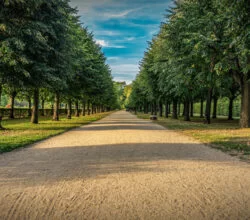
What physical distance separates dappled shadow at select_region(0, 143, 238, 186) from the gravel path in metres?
0.02

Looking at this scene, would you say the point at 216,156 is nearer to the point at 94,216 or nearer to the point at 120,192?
the point at 120,192

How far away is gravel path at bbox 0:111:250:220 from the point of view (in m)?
3.65

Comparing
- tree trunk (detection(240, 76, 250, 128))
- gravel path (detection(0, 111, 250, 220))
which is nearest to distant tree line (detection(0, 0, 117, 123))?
gravel path (detection(0, 111, 250, 220))

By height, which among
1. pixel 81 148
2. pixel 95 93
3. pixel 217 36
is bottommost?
pixel 81 148

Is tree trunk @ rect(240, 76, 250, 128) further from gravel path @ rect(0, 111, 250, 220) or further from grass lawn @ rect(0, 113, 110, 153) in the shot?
grass lawn @ rect(0, 113, 110, 153)

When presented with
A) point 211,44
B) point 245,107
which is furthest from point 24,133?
point 245,107

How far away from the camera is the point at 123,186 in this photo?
4773mm

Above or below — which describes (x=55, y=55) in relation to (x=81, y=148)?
above

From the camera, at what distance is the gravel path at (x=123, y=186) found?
3.65m

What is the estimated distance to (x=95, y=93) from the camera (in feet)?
109

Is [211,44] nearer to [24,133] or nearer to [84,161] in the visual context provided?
[84,161]

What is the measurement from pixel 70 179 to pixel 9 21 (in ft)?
38.1

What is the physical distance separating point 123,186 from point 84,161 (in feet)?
7.98

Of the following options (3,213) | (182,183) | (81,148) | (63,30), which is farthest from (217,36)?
(3,213)
